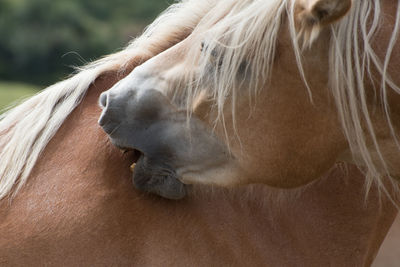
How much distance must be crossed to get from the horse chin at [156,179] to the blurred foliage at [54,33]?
71.6ft

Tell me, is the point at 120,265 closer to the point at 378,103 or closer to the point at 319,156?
the point at 319,156

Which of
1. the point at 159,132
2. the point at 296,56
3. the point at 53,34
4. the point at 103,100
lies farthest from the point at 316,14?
the point at 53,34

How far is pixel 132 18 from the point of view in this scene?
30.0m

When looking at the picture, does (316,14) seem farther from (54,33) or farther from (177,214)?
(54,33)

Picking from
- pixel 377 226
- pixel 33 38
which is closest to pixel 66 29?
pixel 33 38

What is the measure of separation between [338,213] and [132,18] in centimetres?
2849

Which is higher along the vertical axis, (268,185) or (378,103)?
(378,103)

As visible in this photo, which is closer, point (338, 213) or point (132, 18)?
point (338, 213)

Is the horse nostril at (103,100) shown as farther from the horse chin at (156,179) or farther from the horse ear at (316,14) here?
the horse ear at (316,14)

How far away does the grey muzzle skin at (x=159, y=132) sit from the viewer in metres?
2.00

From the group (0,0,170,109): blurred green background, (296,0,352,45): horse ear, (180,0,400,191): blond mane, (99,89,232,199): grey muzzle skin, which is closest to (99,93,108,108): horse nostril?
(99,89,232,199): grey muzzle skin

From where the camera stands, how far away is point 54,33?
1043 inches

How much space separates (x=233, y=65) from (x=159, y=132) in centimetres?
30

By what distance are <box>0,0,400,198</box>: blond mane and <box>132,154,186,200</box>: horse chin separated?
8.9 inches
